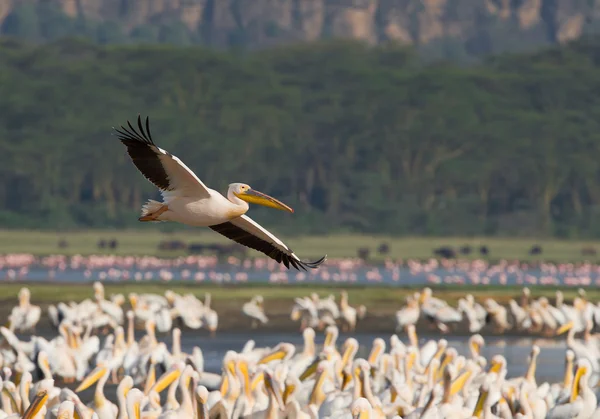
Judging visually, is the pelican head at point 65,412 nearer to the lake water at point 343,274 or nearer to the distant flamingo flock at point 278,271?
the lake water at point 343,274

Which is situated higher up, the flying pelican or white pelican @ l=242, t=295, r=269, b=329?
the flying pelican

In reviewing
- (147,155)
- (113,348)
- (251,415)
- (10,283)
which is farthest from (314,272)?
(147,155)

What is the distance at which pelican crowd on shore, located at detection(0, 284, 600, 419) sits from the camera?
42.5 feet

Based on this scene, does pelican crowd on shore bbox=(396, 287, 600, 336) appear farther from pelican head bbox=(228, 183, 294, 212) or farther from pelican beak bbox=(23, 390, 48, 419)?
pelican beak bbox=(23, 390, 48, 419)

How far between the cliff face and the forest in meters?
63.8

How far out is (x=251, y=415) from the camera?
44.7 feet

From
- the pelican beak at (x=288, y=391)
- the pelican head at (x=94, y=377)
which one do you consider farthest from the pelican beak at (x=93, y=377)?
the pelican beak at (x=288, y=391)

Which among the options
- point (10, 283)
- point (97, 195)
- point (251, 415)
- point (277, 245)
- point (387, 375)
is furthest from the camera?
point (97, 195)

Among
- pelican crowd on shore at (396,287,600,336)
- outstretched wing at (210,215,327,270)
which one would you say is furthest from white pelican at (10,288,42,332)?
outstretched wing at (210,215,327,270)

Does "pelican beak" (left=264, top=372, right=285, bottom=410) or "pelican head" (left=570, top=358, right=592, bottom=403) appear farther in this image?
"pelican head" (left=570, top=358, right=592, bottom=403)

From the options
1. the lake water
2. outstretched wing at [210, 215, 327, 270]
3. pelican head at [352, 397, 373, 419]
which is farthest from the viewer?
the lake water

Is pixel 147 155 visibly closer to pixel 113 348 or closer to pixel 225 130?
pixel 113 348

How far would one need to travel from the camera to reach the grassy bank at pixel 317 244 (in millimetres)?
52909

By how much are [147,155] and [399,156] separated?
6213 centimetres
